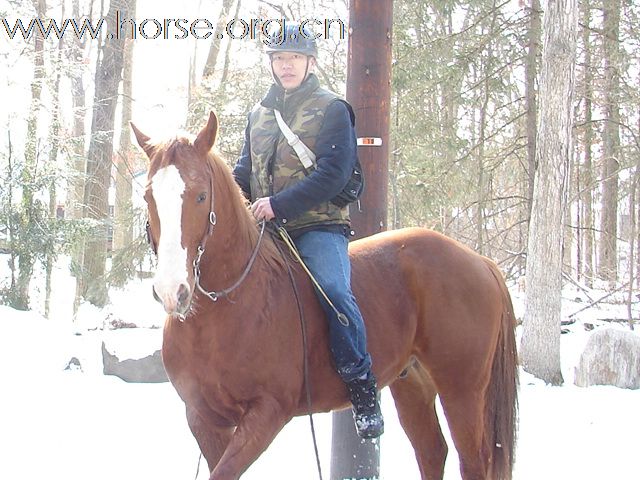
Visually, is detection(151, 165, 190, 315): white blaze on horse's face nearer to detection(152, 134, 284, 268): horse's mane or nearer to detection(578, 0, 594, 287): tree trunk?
detection(152, 134, 284, 268): horse's mane

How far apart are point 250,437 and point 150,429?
406 centimetres

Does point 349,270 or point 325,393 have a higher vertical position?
point 349,270

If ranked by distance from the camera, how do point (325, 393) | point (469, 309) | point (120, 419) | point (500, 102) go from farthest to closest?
1. point (500, 102)
2. point (120, 419)
3. point (469, 309)
4. point (325, 393)

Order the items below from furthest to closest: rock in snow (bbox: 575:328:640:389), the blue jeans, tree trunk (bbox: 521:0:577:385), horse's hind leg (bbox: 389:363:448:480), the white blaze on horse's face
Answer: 1. tree trunk (bbox: 521:0:577:385)
2. rock in snow (bbox: 575:328:640:389)
3. horse's hind leg (bbox: 389:363:448:480)
4. the blue jeans
5. the white blaze on horse's face

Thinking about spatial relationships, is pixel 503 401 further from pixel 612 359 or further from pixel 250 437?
pixel 612 359

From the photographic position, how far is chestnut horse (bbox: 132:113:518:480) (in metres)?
3.19

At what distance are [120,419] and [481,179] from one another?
26.9 ft

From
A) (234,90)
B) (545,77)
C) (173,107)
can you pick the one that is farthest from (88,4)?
(545,77)

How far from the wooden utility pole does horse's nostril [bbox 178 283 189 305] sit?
2.42 meters

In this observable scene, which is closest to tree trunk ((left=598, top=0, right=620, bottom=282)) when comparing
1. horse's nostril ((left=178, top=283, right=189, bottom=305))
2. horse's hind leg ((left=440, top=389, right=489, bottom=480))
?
horse's hind leg ((left=440, top=389, right=489, bottom=480))

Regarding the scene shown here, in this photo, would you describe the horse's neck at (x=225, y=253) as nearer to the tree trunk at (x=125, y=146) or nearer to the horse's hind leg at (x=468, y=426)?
the horse's hind leg at (x=468, y=426)

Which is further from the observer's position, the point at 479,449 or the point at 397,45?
the point at 397,45

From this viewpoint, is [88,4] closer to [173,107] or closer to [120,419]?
[173,107]

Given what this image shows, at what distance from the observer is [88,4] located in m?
21.6
